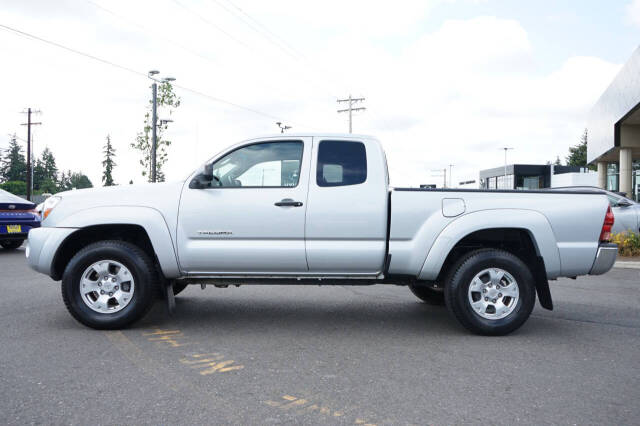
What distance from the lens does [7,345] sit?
5.04m

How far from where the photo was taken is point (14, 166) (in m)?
121

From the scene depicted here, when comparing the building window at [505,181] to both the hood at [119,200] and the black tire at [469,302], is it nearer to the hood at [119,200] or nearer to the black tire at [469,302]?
the black tire at [469,302]

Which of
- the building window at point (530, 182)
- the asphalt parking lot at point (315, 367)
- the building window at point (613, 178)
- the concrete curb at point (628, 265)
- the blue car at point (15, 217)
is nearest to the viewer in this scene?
A: the asphalt parking lot at point (315, 367)

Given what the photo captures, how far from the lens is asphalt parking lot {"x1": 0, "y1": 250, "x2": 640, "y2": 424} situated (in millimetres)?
3537

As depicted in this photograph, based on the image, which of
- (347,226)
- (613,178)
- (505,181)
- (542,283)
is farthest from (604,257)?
(505,181)

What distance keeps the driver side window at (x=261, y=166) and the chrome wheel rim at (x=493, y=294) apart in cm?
217

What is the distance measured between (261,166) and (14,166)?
437 feet

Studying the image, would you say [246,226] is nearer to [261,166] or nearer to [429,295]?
[261,166]

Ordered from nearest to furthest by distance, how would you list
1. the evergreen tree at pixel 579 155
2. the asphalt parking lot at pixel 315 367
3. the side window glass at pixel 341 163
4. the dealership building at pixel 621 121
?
1. the asphalt parking lot at pixel 315 367
2. the side window glass at pixel 341 163
3. the dealership building at pixel 621 121
4. the evergreen tree at pixel 579 155

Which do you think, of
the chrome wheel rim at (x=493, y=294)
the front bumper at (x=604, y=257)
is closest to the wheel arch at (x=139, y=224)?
the chrome wheel rim at (x=493, y=294)

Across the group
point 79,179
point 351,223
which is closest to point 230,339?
point 351,223

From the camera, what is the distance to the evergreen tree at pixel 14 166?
121 m

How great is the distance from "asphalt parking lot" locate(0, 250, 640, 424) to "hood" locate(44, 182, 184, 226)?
1.24 metres

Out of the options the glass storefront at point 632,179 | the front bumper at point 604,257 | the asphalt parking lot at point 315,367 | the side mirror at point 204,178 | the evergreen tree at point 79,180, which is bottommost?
the asphalt parking lot at point 315,367
